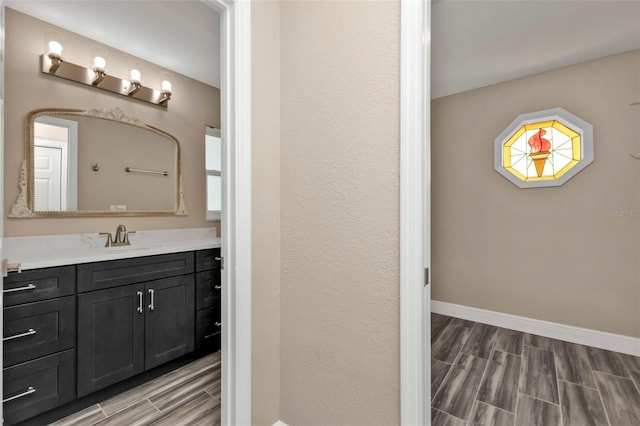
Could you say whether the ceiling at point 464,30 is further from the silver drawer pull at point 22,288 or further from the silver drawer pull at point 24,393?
the silver drawer pull at point 24,393

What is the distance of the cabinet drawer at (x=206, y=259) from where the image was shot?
2414mm

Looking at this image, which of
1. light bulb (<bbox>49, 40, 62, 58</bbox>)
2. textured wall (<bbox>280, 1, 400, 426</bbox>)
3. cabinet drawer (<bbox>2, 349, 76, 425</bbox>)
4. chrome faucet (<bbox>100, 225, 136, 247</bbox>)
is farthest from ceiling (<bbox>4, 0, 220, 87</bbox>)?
cabinet drawer (<bbox>2, 349, 76, 425</bbox>)

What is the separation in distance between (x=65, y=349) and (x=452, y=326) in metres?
3.18

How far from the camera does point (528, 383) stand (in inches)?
83.9

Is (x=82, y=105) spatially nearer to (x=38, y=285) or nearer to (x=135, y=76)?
(x=135, y=76)

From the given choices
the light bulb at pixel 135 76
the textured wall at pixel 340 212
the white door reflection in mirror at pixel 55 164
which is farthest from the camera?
the light bulb at pixel 135 76

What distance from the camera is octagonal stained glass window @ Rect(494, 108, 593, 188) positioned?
2768 millimetres

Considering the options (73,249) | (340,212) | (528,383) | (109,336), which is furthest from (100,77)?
(528,383)

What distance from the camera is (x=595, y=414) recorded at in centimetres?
182

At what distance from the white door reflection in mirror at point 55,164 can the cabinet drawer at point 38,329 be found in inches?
32.3

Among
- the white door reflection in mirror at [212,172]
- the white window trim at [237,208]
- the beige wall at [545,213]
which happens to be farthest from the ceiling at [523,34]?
the white door reflection in mirror at [212,172]

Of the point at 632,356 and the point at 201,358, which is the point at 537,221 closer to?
the point at 632,356

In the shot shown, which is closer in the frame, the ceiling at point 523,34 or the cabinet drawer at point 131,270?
the cabinet drawer at point 131,270

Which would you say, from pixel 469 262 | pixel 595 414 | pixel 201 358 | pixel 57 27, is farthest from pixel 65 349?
pixel 469 262
